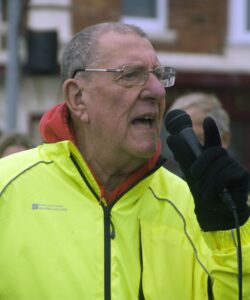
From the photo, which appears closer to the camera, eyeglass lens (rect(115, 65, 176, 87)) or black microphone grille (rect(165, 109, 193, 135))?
black microphone grille (rect(165, 109, 193, 135))

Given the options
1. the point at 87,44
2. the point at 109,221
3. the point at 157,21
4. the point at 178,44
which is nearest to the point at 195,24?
the point at 178,44

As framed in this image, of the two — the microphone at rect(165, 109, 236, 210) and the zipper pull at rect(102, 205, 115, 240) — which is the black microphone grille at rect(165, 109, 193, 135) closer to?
the microphone at rect(165, 109, 236, 210)

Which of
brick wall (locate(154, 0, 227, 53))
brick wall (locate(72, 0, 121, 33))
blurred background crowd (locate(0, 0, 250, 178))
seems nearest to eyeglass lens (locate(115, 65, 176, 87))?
blurred background crowd (locate(0, 0, 250, 178))

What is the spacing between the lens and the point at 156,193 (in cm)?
357

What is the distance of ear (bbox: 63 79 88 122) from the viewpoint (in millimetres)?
3588

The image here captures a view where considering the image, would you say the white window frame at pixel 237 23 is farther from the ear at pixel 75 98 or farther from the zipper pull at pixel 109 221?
the zipper pull at pixel 109 221

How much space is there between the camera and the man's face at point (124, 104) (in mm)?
3451

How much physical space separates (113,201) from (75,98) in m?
0.39

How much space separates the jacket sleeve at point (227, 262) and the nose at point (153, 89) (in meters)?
0.47

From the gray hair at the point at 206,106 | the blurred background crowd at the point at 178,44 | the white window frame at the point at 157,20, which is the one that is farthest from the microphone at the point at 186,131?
the white window frame at the point at 157,20

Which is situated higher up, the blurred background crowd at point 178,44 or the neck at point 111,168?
the neck at point 111,168

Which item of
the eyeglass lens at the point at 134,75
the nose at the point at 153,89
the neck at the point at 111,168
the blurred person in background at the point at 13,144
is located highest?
the eyeglass lens at the point at 134,75

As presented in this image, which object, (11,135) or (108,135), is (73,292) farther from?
(11,135)

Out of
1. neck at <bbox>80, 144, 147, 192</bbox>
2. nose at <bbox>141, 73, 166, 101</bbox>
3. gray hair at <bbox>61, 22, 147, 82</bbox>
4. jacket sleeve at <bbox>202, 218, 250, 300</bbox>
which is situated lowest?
jacket sleeve at <bbox>202, 218, 250, 300</bbox>
